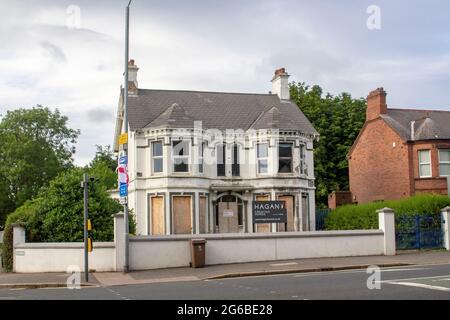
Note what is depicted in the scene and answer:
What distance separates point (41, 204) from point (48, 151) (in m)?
39.7

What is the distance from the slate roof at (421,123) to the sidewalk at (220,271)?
14.7 meters

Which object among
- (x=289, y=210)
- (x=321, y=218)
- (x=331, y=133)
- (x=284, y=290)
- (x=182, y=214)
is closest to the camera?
(x=284, y=290)

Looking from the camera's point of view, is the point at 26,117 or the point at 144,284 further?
the point at 26,117

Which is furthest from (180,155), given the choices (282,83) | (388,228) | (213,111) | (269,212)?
(388,228)

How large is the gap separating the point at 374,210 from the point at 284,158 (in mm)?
6370

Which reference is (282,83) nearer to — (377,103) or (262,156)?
(262,156)

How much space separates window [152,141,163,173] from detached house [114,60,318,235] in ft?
0.18

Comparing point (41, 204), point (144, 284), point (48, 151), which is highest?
point (48, 151)

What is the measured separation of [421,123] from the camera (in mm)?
40344

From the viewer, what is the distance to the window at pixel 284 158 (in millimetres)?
36250

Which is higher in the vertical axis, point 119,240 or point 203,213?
point 203,213
